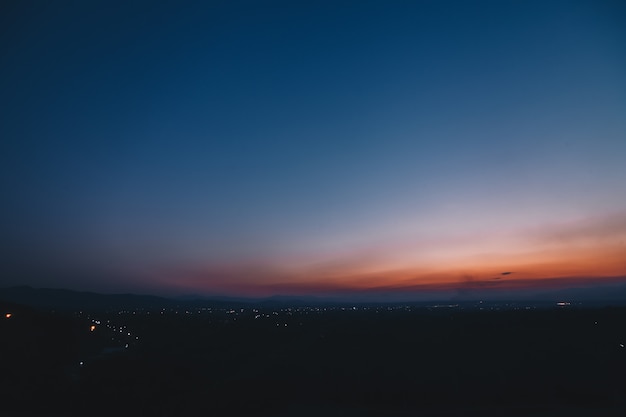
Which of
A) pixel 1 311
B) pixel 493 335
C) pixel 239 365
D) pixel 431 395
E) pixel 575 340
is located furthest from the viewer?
pixel 493 335

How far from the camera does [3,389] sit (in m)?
28.9

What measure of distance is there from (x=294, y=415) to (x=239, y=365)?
23.4 m

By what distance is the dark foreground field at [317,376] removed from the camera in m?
26.2

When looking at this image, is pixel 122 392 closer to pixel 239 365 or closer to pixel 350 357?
pixel 239 365

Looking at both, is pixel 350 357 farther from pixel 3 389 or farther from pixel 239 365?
pixel 3 389

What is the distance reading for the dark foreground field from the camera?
26234 mm

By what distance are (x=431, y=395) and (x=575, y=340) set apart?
120 feet

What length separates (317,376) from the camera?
38.3 meters

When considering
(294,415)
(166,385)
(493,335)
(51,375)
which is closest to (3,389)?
(51,375)

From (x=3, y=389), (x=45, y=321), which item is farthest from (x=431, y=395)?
(x=45, y=321)

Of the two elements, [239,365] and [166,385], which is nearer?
[166,385]

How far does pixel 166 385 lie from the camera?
31891 mm

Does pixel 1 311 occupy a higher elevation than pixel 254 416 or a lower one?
higher

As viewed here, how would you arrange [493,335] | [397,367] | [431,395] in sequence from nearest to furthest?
[431,395] < [397,367] < [493,335]
